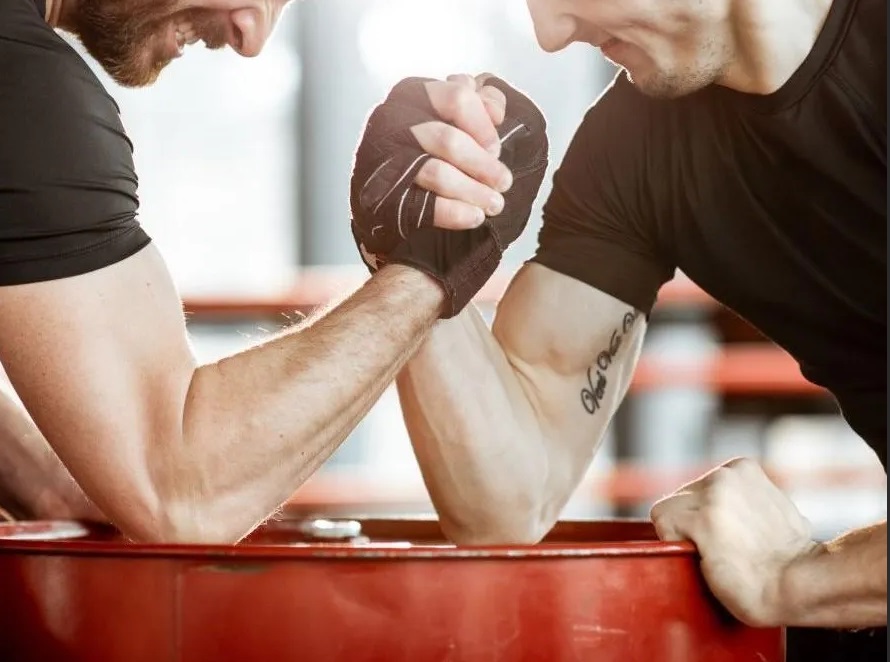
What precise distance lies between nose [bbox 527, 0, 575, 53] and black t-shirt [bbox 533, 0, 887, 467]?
175mm

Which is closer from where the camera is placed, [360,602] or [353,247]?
[360,602]

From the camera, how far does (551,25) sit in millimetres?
1125

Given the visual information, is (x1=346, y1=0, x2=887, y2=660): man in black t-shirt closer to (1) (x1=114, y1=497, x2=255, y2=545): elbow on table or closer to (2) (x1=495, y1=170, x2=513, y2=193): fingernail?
(2) (x1=495, y1=170, x2=513, y2=193): fingernail

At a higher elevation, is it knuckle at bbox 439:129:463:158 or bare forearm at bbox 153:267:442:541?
knuckle at bbox 439:129:463:158

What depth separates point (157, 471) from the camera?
0.86 m

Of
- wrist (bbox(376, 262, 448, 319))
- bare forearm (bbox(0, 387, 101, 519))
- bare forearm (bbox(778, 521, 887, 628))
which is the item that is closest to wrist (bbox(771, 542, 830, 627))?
bare forearm (bbox(778, 521, 887, 628))

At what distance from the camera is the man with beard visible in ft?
2.84

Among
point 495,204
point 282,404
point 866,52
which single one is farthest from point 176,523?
point 866,52

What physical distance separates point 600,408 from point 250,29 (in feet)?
1.81

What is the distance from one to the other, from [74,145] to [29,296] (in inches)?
4.7

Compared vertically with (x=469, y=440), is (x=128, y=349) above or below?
above

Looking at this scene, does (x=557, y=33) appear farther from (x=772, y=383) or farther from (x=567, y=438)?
(x=772, y=383)

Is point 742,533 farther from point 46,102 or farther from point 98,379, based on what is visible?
point 46,102

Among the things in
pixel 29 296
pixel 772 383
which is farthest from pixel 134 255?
pixel 772 383
